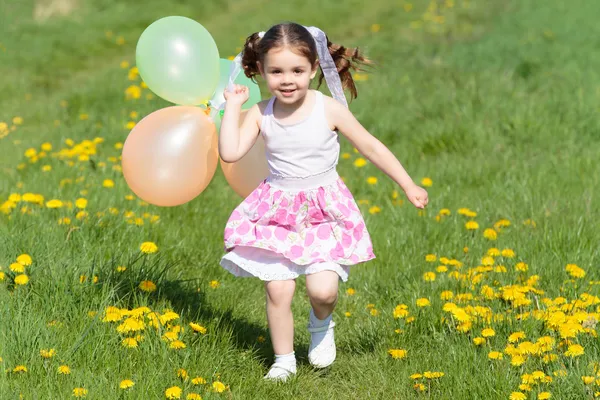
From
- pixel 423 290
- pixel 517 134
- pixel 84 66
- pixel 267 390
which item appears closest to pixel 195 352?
pixel 267 390

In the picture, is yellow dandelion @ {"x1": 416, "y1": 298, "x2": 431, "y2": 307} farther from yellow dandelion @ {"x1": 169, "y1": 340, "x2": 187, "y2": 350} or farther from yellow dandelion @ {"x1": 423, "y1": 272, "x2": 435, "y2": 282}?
yellow dandelion @ {"x1": 169, "y1": 340, "x2": 187, "y2": 350}

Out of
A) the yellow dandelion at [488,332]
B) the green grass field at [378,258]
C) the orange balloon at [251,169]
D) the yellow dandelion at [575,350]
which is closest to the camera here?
the yellow dandelion at [575,350]

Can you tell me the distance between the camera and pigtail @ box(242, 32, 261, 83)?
3.40m

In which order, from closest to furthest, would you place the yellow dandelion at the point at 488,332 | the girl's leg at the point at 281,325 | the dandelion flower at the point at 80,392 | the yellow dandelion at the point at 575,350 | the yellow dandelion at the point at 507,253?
the dandelion flower at the point at 80,392, the yellow dandelion at the point at 575,350, the yellow dandelion at the point at 488,332, the girl's leg at the point at 281,325, the yellow dandelion at the point at 507,253

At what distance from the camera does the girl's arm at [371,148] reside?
338cm

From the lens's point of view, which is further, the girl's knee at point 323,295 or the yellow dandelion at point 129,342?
the girl's knee at point 323,295

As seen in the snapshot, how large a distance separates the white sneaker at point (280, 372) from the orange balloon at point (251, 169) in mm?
752

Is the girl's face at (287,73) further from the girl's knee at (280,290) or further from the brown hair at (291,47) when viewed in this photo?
the girl's knee at (280,290)

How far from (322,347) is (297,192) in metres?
0.69

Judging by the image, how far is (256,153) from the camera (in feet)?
11.7

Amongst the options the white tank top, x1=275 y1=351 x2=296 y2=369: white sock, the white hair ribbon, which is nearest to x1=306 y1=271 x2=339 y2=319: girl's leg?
x1=275 y1=351 x2=296 y2=369: white sock

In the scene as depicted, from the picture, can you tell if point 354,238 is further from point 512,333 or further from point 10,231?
point 10,231

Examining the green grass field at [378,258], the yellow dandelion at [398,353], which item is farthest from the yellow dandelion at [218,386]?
the yellow dandelion at [398,353]

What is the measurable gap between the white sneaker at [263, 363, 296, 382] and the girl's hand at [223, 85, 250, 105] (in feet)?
3.57
